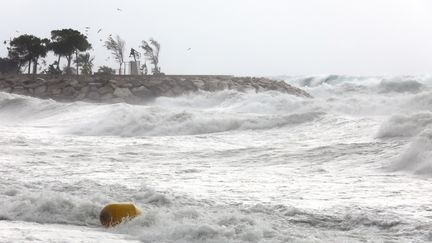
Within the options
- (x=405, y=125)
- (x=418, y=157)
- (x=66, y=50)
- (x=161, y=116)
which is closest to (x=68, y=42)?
(x=66, y=50)

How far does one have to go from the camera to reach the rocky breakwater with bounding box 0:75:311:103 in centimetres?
2727

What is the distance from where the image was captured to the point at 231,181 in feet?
23.4

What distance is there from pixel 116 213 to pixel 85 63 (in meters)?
35.0

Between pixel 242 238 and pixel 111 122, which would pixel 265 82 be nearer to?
pixel 111 122

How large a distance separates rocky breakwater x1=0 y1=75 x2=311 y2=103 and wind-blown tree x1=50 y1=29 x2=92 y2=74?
5642 millimetres

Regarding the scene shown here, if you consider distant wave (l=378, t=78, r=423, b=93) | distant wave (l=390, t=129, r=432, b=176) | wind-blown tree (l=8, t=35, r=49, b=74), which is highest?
wind-blown tree (l=8, t=35, r=49, b=74)

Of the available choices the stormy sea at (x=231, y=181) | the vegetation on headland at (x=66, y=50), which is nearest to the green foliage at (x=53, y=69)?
the vegetation on headland at (x=66, y=50)

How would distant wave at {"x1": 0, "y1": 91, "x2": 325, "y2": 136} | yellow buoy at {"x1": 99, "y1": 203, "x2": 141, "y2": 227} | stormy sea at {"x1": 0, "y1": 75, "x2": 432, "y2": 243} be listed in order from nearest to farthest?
stormy sea at {"x1": 0, "y1": 75, "x2": 432, "y2": 243}, yellow buoy at {"x1": 99, "y1": 203, "x2": 141, "y2": 227}, distant wave at {"x1": 0, "y1": 91, "x2": 325, "y2": 136}

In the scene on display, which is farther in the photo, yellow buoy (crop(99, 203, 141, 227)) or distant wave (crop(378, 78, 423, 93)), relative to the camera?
distant wave (crop(378, 78, 423, 93))

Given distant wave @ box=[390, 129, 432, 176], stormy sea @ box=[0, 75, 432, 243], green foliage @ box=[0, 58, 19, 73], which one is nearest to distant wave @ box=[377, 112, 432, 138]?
stormy sea @ box=[0, 75, 432, 243]

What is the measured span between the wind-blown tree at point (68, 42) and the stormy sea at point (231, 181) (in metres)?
21.8

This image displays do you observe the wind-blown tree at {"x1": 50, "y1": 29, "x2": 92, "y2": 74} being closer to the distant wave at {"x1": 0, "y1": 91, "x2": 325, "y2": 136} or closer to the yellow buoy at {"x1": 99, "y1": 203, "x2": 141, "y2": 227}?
the distant wave at {"x1": 0, "y1": 91, "x2": 325, "y2": 136}

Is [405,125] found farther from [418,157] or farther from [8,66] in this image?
[8,66]

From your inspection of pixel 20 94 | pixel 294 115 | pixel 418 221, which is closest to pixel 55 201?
pixel 418 221
